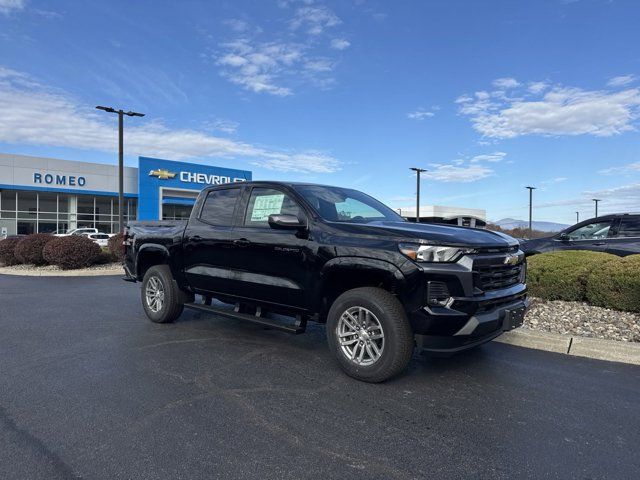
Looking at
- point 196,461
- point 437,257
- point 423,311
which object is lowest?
point 196,461

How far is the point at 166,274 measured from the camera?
6.48 meters

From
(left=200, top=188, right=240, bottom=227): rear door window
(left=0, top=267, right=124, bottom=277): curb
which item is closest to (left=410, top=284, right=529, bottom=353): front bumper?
(left=200, top=188, right=240, bottom=227): rear door window

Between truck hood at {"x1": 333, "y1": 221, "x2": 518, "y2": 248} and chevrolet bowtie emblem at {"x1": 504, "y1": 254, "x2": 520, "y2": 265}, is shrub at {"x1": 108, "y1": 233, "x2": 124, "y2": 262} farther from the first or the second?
chevrolet bowtie emblem at {"x1": 504, "y1": 254, "x2": 520, "y2": 265}

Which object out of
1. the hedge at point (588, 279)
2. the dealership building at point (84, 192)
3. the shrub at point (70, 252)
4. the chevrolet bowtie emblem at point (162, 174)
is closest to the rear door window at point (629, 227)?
the hedge at point (588, 279)

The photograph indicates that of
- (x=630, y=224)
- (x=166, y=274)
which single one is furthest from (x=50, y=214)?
(x=630, y=224)

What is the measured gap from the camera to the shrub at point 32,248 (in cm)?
1537

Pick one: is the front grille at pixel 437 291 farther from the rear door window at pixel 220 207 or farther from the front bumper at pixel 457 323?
the rear door window at pixel 220 207

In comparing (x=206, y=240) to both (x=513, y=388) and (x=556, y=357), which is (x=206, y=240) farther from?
(x=556, y=357)

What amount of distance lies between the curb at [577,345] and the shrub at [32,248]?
14.9 metres

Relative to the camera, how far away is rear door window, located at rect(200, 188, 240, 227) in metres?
5.77

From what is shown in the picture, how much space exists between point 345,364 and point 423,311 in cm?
96

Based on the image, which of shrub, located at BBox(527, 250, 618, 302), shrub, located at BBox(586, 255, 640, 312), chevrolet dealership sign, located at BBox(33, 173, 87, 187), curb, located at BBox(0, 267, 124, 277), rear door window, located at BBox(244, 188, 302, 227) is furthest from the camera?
chevrolet dealership sign, located at BBox(33, 173, 87, 187)

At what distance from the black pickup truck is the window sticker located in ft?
0.04

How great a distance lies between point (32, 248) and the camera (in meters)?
15.4
